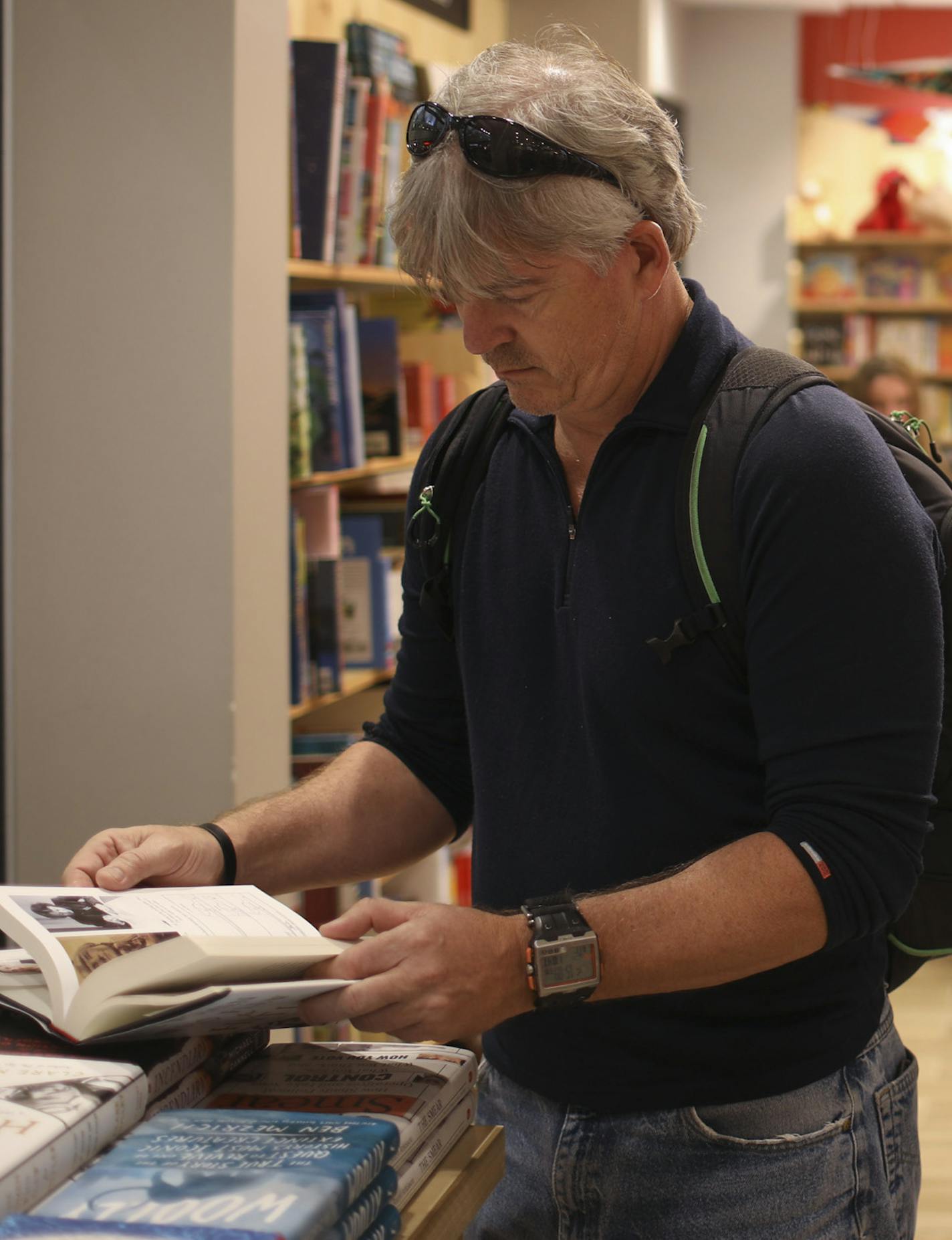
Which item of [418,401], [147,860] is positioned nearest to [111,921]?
[147,860]

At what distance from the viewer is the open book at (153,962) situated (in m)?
0.95

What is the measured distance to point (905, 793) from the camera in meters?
1.11

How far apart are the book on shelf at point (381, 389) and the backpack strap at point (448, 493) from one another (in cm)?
170

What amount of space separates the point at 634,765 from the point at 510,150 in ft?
1.72

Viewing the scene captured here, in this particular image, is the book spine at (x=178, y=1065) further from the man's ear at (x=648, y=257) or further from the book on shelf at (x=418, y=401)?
the book on shelf at (x=418, y=401)

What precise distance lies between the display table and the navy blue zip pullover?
208 mm

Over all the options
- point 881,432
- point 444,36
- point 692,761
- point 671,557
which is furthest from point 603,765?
point 444,36

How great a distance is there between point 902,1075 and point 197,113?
1.77m

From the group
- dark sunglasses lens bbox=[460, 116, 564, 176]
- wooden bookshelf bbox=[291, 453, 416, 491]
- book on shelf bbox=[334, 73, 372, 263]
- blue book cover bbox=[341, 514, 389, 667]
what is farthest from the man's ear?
blue book cover bbox=[341, 514, 389, 667]

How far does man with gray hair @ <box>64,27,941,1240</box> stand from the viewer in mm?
1098

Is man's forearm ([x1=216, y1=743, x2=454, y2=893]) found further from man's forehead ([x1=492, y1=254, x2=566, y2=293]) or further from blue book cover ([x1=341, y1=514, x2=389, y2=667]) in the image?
blue book cover ([x1=341, y1=514, x2=389, y2=667])

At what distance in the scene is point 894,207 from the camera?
7.46m

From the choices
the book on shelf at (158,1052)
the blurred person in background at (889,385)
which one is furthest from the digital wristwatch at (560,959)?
the blurred person in background at (889,385)

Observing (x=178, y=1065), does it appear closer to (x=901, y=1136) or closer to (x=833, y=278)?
(x=901, y=1136)
